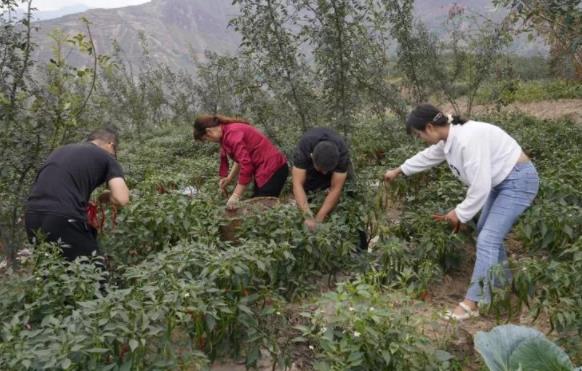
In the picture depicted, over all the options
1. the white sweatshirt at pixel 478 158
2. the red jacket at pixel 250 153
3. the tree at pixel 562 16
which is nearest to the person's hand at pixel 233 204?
the red jacket at pixel 250 153

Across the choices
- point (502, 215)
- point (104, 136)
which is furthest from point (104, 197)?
point (502, 215)

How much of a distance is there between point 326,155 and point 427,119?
0.76m

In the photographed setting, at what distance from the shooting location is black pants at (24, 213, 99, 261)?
3.18 m

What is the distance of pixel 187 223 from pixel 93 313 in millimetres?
1496

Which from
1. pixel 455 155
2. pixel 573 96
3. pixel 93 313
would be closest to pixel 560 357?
pixel 455 155

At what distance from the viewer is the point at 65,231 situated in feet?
10.5

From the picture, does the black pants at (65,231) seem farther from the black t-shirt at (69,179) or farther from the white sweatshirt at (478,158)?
the white sweatshirt at (478,158)

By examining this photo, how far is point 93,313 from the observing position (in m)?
2.23

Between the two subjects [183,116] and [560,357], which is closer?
[560,357]

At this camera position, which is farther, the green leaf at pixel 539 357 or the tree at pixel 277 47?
the tree at pixel 277 47

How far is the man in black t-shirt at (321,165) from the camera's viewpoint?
376 centimetres

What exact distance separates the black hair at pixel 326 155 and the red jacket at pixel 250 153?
86 centimetres

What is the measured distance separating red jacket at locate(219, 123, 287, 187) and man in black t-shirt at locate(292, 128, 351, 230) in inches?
20.6

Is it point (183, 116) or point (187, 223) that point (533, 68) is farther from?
point (187, 223)
